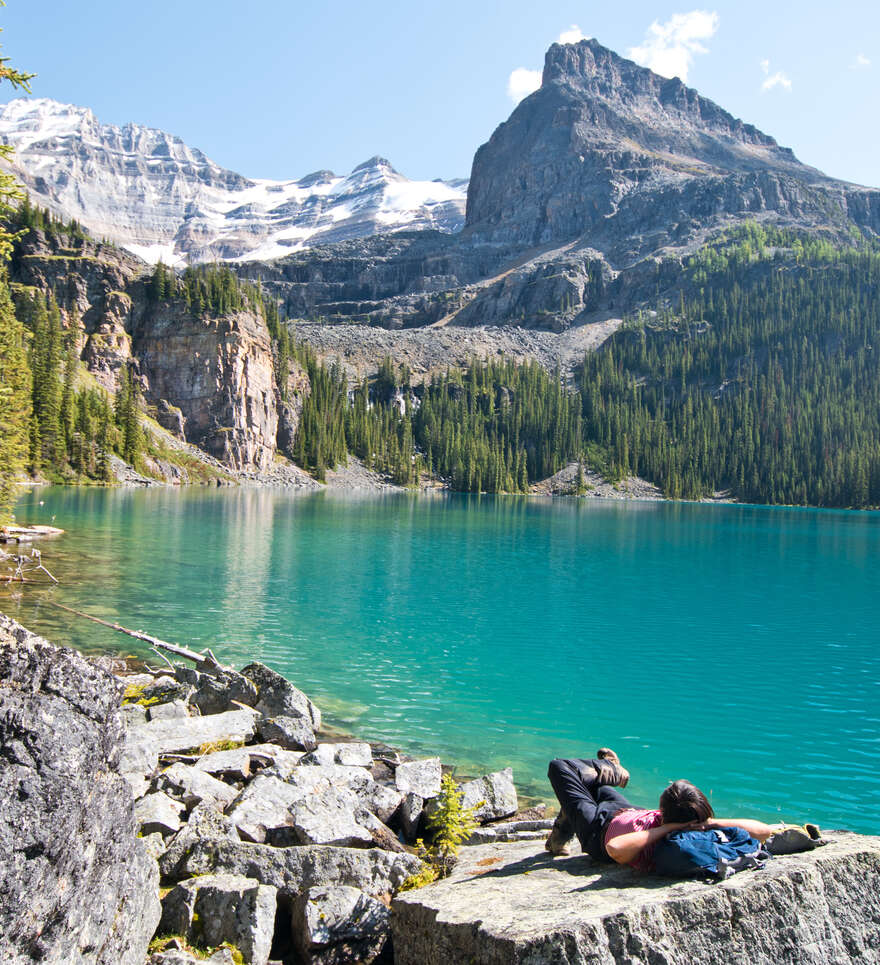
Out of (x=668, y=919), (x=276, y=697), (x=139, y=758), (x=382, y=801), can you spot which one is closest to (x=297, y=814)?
(x=382, y=801)

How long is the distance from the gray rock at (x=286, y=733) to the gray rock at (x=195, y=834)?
444cm

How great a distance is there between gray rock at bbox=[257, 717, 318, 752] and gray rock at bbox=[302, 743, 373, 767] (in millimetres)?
1125

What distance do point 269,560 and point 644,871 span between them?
4066 centimetres

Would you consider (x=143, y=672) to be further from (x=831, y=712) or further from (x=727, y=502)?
(x=727, y=502)

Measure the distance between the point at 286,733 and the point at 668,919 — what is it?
33.5 feet

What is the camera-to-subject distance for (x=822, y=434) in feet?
621

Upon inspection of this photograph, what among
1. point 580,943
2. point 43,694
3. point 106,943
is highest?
point 43,694

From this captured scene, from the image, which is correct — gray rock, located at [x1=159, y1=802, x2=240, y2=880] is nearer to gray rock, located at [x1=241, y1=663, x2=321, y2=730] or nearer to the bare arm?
the bare arm

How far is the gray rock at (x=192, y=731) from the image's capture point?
481 inches

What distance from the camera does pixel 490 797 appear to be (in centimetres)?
1176

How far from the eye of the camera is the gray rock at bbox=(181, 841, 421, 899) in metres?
7.82

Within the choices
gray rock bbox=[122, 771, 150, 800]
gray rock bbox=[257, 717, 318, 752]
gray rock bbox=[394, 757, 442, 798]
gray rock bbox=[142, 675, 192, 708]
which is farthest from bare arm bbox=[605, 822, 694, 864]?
gray rock bbox=[142, 675, 192, 708]

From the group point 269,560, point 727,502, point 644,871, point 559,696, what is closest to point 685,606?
point 559,696

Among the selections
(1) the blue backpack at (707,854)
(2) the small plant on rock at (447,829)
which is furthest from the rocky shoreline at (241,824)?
(1) the blue backpack at (707,854)
